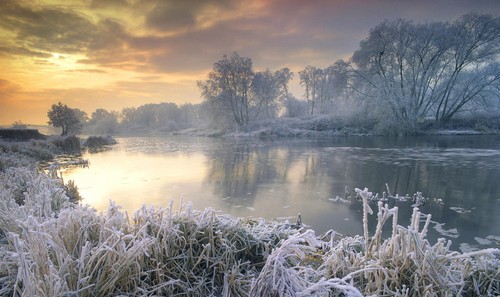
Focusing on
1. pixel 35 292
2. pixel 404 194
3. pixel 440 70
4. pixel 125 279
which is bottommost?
pixel 404 194

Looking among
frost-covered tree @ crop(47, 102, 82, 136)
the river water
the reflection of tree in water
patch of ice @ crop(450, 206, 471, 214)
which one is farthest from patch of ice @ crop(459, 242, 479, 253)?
frost-covered tree @ crop(47, 102, 82, 136)

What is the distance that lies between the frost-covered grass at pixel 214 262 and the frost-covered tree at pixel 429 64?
32.5 metres

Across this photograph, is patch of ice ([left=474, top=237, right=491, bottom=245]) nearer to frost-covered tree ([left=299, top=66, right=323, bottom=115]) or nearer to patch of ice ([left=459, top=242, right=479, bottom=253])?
patch of ice ([left=459, top=242, right=479, bottom=253])

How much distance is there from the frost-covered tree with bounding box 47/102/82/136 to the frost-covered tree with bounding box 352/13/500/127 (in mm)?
36161

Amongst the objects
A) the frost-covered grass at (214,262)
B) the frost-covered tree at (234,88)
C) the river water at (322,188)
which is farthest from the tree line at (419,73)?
the frost-covered grass at (214,262)

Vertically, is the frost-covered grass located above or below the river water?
above

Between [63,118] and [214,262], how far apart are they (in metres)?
39.5

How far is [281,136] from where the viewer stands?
118 feet

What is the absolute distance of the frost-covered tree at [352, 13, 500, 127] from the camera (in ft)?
94.7

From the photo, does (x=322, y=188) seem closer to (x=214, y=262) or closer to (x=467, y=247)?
(x=467, y=247)

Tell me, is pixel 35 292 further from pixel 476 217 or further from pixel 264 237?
pixel 476 217

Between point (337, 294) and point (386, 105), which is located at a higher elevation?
point (386, 105)

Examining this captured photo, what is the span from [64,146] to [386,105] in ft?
105

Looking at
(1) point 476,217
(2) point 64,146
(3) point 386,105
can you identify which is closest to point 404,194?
(1) point 476,217
